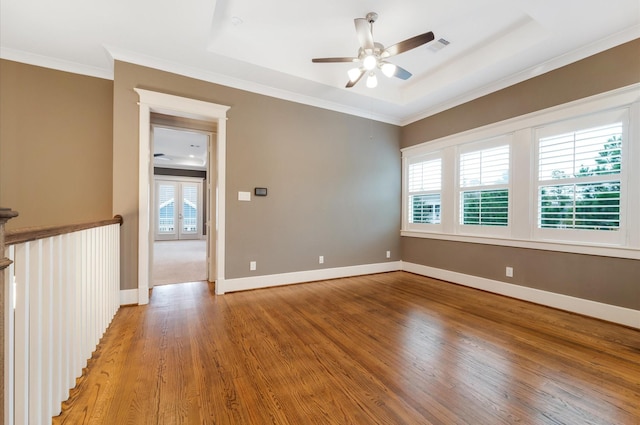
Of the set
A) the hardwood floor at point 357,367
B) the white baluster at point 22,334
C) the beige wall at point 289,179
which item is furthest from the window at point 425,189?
the white baluster at point 22,334

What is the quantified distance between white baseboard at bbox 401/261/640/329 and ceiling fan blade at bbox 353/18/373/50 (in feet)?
11.3

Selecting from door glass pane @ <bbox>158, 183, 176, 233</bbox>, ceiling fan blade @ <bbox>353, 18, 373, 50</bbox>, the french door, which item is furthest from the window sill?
door glass pane @ <bbox>158, 183, 176, 233</bbox>

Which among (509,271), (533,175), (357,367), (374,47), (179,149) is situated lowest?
(357,367)

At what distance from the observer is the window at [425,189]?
14.9 ft

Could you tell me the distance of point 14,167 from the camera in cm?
301

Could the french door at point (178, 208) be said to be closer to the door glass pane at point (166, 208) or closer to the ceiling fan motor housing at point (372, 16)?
the door glass pane at point (166, 208)

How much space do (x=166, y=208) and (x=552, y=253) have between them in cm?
1131

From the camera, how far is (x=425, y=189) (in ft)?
15.5

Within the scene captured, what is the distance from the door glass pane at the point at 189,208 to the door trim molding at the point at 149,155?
801 cm

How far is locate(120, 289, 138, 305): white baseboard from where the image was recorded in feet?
10.00

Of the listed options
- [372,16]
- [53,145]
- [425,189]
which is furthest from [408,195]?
[53,145]

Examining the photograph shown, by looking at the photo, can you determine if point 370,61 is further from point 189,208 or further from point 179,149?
point 189,208

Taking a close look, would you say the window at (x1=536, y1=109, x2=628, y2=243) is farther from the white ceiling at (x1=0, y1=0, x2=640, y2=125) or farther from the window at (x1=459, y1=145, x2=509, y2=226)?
the white ceiling at (x1=0, y1=0, x2=640, y2=125)

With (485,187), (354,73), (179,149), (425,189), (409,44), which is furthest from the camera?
(179,149)
